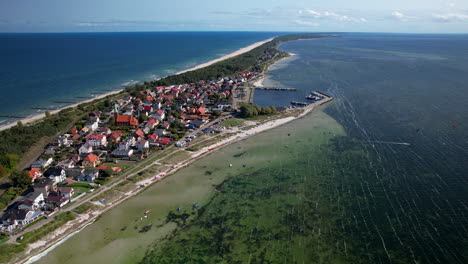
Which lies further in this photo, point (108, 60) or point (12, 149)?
point (108, 60)

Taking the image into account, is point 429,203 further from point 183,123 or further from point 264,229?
point 183,123

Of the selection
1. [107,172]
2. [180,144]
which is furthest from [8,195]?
[180,144]

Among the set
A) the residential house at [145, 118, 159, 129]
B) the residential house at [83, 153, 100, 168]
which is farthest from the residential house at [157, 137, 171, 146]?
the residential house at [83, 153, 100, 168]

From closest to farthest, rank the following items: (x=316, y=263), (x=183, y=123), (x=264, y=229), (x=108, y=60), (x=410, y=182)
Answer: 1. (x=316, y=263)
2. (x=264, y=229)
3. (x=410, y=182)
4. (x=183, y=123)
5. (x=108, y=60)

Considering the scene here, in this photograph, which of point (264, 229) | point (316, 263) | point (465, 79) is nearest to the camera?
point (316, 263)

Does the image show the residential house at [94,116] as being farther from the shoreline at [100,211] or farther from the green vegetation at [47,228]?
the green vegetation at [47,228]

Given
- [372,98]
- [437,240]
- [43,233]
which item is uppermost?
[372,98]

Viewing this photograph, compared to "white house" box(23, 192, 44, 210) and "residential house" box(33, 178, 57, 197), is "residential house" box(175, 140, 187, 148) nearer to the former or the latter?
"residential house" box(33, 178, 57, 197)

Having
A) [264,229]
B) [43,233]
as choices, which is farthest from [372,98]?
[43,233]
